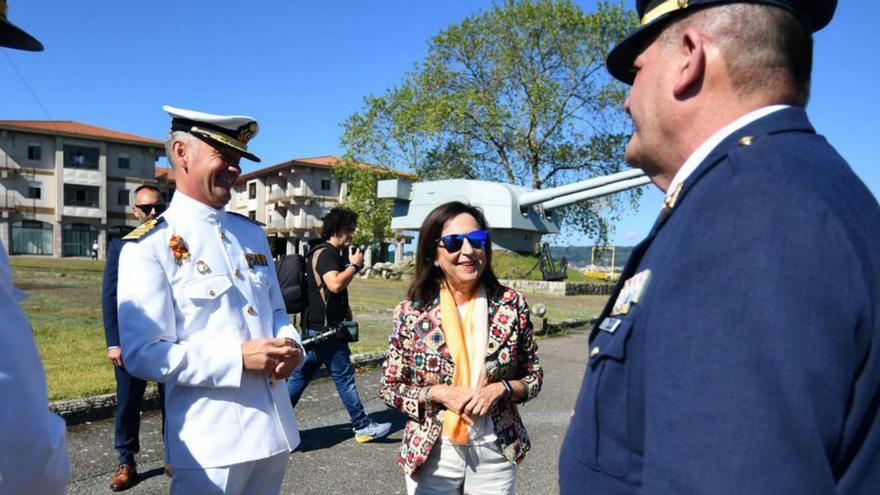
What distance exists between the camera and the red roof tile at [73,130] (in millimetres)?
51844

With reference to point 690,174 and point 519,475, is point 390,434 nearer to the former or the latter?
point 519,475

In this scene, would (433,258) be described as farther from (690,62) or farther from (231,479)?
(690,62)

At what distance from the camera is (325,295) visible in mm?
5703

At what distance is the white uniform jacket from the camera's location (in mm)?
2389

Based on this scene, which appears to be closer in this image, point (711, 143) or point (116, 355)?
point (711, 143)

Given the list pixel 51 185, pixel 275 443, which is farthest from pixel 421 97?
pixel 51 185

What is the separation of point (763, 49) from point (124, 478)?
4.47 metres

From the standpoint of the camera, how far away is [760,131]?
104cm

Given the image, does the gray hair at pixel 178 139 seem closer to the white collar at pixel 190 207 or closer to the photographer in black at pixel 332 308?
the white collar at pixel 190 207

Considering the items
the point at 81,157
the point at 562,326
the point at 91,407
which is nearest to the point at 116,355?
the point at 91,407

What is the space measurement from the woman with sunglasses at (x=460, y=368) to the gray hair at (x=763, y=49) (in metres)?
1.98

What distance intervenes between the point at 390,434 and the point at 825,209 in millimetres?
5150

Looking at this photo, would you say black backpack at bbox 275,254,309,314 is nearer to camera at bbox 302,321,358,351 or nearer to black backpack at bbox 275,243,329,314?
black backpack at bbox 275,243,329,314

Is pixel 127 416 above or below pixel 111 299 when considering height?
below
